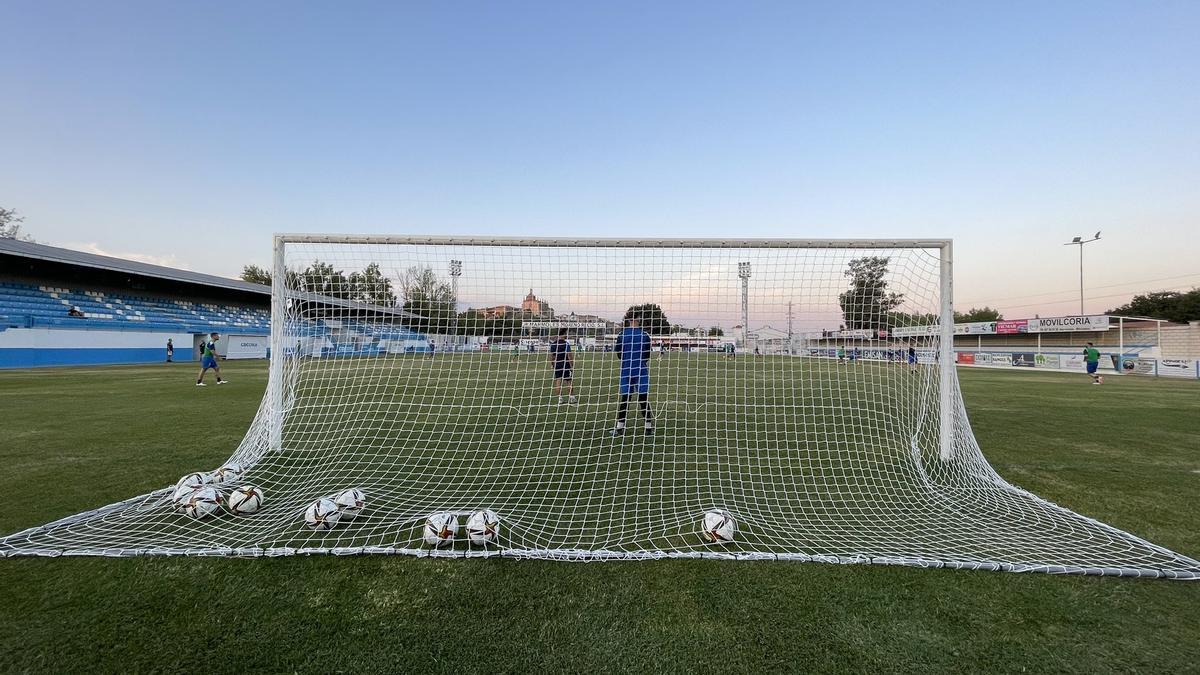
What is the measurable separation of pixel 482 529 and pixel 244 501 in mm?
2053

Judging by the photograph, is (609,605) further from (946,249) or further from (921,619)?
(946,249)

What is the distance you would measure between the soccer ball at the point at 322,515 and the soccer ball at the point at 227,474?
47.0 inches

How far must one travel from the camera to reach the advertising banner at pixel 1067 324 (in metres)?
28.4

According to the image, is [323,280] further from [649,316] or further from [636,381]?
[636,381]

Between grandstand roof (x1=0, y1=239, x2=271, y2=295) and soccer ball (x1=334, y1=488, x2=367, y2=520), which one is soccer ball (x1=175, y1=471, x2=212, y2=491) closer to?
soccer ball (x1=334, y1=488, x2=367, y2=520)

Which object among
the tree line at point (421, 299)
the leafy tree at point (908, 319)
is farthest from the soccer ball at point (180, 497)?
the leafy tree at point (908, 319)

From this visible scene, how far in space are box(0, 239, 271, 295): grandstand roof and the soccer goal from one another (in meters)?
25.9

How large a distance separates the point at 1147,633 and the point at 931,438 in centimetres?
376

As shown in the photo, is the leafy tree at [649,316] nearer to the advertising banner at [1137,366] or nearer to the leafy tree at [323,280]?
the leafy tree at [323,280]

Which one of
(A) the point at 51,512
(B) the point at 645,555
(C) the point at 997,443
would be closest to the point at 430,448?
(A) the point at 51,512

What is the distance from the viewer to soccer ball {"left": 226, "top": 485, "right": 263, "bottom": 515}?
11.4 feet

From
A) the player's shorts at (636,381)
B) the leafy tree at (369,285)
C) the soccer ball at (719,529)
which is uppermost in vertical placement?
the leafy tree at (369,285)

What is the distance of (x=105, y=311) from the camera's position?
82.2 feet

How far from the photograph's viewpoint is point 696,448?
5.55 meters
